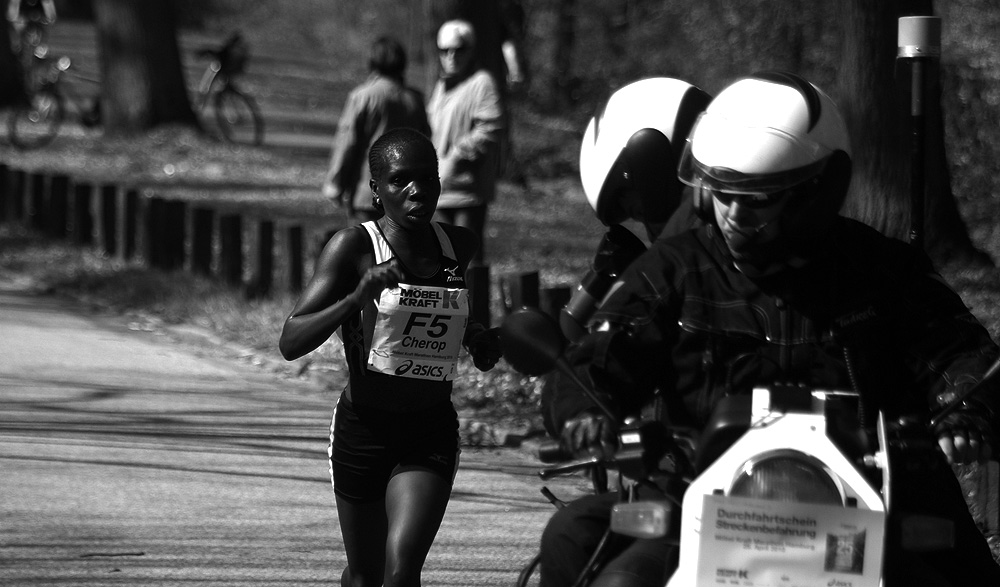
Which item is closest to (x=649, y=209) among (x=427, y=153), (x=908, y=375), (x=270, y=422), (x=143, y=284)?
(x=427, y=153)

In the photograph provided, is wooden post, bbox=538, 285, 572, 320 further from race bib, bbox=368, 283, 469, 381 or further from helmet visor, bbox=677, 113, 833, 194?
helmet visor, bbox=677, 113, 833, 194

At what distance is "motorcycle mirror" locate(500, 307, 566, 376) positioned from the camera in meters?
3.06

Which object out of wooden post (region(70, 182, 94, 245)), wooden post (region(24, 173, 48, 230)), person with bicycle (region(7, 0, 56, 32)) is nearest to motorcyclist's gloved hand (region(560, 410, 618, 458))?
wooden post (region(70, 182, 94, 245))

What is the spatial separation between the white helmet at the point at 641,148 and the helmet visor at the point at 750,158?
5.79ft

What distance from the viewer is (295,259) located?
11352 mm

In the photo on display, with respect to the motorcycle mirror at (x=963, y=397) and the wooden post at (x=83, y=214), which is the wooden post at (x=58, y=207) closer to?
the wooden post at (x=83, y=214)

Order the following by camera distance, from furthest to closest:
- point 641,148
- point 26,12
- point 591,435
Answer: point 26,12
point 641,148
point 591,435

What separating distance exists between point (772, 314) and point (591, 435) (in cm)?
50

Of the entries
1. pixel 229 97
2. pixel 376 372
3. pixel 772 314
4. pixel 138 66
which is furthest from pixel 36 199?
pixel 772 314

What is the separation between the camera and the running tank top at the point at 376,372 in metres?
4.38

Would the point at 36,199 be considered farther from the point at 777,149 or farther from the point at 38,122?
the point at 777,149

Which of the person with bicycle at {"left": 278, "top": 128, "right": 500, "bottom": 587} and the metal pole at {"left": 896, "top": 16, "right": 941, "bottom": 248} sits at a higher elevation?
the metal pole at {"left": 896, "top": 16, "right": 941, "bottom": 248}

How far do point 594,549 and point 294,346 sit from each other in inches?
52.0

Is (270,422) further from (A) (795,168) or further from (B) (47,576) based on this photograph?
(A) (795,168)
